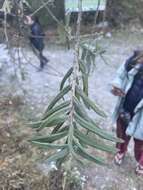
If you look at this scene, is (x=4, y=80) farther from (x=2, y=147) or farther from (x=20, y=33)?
(x=20, y=33)

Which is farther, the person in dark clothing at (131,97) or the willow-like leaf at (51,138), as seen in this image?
the person in dark clothing at (131,97)

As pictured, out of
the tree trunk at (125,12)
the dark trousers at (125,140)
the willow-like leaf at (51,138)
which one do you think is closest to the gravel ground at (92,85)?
the dark trousers at (125,140)

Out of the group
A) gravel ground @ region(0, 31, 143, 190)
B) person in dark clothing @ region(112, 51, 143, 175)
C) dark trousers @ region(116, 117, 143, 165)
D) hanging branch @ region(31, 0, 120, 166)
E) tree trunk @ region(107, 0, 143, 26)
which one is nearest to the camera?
hanging branch @ region(31, 0, 120, 166)

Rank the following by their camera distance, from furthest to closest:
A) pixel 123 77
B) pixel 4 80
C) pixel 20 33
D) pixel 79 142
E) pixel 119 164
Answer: pixel 4 80 → pixel 119 164 → pixel 123 77 → pixel 20 33 → pixel 79 142

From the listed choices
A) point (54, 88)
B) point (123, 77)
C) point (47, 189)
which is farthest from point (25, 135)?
point (54, 88)

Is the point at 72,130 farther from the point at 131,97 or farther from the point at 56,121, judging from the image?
the point at 131,97

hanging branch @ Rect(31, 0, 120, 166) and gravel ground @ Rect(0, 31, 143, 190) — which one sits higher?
hanging branch @ Rect(31, 0, 120, 166)

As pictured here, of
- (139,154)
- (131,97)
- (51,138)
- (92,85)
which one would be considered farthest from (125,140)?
(92,85)

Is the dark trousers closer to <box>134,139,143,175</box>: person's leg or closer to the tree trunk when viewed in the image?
<box>134,139,143,175</box>: person's leg

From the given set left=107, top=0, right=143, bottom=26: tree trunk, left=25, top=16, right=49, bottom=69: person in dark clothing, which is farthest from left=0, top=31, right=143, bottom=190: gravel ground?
left=107, top=0, right=143, bottom=26: tree trunk

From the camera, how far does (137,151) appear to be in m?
5.14

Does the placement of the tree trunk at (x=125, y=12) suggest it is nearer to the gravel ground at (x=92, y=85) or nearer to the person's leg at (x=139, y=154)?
the gravel ground at (x=92, y=85)

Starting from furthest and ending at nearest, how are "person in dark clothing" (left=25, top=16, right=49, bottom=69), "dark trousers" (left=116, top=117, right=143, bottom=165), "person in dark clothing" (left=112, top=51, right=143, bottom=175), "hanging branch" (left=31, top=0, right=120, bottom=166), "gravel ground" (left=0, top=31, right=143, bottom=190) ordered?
1. "person in dark clothing" (left=25, top=16, right=49, bottom=69)
2. "gravel ground" (left=0, top=31, right=143, bottom=190)
3. "dark trousers" (left=116, top=117, right=143, bottom=165)
4. "person in dark clothing" (left=112, top=51, right=143, bottom=175)
5. "hanging branch" (left=31, top=0, right=120, bottom=166)

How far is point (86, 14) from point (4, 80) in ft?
15.1
